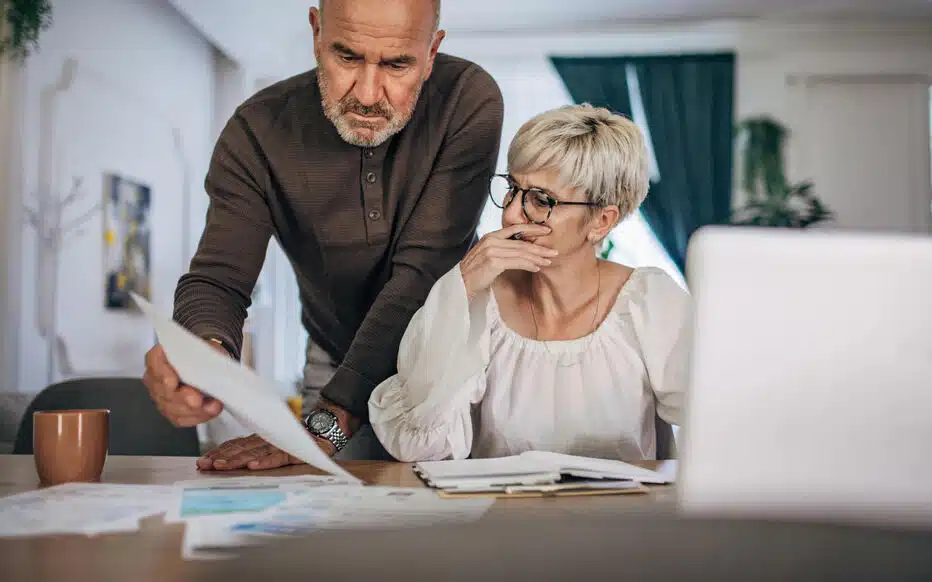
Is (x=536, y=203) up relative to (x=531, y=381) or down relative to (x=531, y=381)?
up

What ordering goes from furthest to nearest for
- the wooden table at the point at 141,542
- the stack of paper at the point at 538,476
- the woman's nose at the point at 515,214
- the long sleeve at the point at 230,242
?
the woman's nose at the point at 515,214
the long sleeve at the point at 230,242
the stack of paper at the point at 538,476
the wooden table at the point at 141,542

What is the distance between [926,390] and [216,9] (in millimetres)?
5788

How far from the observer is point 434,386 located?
5.18ft

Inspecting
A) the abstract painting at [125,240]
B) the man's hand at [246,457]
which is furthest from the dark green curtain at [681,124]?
the man's hand at [246,457]

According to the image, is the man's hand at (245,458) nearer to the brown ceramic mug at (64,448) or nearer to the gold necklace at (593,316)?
the brown ceramic mug at (64,448)

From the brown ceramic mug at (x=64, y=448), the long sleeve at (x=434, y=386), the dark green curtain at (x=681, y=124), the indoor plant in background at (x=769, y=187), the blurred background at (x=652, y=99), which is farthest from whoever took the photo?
the dark green curtain at (x=681, y=124)

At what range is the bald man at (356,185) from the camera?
172 centimetres

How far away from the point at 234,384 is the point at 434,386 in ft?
2.19

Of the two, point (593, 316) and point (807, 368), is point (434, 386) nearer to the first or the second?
point (593, 316)

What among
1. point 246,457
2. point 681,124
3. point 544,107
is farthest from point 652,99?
point 246,457

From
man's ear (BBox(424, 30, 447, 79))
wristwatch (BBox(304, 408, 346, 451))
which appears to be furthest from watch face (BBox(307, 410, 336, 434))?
man's ear (BBox(424, 30, 447, 79))

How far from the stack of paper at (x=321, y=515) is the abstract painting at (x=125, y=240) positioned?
4398 millimetres

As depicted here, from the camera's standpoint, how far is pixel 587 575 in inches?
9.3

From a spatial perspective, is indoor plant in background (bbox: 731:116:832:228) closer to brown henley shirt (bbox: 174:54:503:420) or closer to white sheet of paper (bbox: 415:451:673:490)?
brown henley shirt (bbox: 174:54:503:420)
